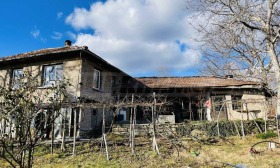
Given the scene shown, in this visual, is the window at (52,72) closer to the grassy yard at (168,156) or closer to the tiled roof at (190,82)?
the grassy yard at (168,156)

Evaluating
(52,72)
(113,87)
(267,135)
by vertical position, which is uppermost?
(52,72)

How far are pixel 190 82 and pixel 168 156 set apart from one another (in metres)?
13.2

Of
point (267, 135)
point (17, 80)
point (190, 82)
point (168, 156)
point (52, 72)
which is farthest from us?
point (190, 82)

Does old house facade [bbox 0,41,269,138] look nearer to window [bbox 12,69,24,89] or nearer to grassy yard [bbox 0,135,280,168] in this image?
window [bbox 12,69,24,89]

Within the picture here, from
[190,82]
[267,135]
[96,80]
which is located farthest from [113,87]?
[267,135]

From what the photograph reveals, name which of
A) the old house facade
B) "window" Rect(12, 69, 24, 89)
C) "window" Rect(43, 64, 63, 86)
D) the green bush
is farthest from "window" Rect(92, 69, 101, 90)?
the green bush

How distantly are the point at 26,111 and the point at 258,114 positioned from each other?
19.7 metres

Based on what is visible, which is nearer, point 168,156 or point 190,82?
point 168,156

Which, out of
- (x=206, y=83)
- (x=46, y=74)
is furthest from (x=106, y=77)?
(x=206, y=83)

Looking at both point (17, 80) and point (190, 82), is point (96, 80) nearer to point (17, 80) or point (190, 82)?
point (190, 82)

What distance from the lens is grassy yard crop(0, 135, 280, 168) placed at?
9.56m

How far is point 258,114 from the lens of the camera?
2056cm

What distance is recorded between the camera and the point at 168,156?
1069 cm

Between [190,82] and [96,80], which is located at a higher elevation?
[190,82]
